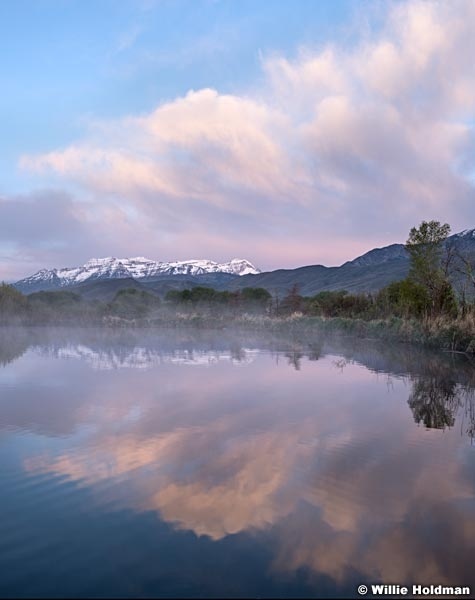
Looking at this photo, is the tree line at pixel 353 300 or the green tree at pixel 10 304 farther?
the green tree at pixel 10 304

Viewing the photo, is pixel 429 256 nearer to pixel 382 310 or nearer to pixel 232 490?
pixel 382 310

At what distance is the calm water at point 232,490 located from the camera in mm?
3494

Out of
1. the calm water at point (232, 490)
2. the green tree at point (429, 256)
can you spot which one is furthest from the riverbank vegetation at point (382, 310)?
the calm water at point (232, 490)

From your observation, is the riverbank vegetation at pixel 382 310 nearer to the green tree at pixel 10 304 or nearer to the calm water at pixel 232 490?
the green tree at pixel 10 304

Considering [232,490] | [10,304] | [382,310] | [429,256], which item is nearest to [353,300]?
[382,310]

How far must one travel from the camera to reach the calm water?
3.49 metres

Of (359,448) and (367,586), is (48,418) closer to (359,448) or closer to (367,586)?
(359,448)

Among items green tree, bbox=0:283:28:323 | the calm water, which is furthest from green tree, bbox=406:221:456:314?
green tree, bbox=0:283:28:323

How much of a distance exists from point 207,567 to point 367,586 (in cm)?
107

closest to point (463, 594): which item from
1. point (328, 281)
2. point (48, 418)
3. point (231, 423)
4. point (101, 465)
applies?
point (101, 465)

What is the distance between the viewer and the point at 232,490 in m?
4.92

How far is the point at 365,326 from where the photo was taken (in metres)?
26.8

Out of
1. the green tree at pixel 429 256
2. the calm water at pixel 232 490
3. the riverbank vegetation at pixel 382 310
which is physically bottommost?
the calm water at pixel 232 490

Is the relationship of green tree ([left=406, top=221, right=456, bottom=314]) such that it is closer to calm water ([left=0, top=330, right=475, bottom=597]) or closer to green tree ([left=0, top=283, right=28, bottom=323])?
calm water ([left=0, top=330, right=475, bottom=597])
